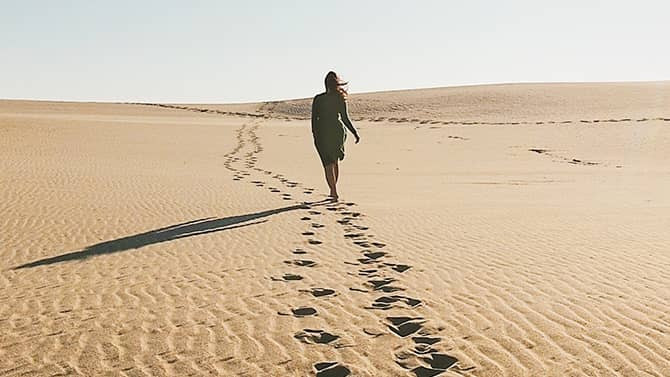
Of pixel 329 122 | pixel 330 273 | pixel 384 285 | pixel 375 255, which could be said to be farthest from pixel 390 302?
pixel 329 122

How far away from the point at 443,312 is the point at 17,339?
2863 millimetres

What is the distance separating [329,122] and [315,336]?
6.78m

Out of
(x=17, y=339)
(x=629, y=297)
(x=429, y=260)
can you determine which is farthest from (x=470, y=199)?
(x=17, y=339)

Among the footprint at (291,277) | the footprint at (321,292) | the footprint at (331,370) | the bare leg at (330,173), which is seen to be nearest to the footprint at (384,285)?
the footprint at (321,292)

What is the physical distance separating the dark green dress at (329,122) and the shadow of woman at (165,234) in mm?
1071

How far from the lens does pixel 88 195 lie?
13250 millimetres

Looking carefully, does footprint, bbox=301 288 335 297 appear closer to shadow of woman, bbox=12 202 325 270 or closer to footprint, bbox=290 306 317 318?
footprint, bbox=290 306 317 318

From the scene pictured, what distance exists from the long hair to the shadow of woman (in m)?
1.86

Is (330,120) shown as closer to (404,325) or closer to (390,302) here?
(390,302)

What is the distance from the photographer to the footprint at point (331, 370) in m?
4.27

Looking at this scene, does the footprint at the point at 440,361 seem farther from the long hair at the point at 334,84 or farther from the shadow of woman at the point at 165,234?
the long hair at the point at 334,84

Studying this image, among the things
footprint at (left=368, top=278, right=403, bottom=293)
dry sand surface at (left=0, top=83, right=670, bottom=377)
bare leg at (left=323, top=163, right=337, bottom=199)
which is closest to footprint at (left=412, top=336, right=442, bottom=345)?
dry sand surface at (left=0, top=83, right=670, bottom=377)

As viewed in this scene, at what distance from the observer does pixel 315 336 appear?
4914 millimetres

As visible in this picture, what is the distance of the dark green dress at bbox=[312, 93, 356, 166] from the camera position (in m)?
11.4
